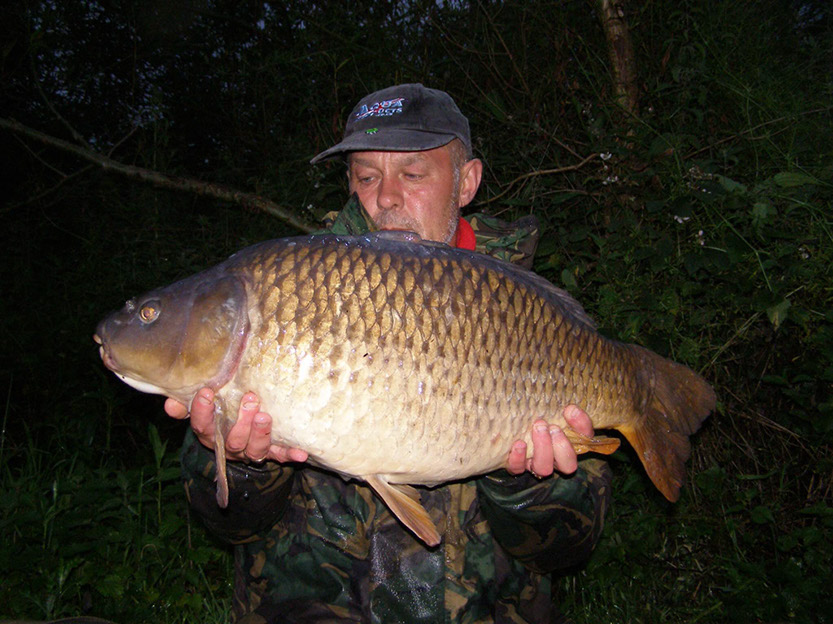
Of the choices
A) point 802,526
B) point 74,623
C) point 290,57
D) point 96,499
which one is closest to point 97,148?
point 290,57

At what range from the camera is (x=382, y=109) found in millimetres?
1746

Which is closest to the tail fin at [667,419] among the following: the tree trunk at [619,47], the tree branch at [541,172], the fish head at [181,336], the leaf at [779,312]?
the leaf at [779,312]

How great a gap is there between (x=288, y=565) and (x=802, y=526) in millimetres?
1665

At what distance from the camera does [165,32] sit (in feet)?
16.9

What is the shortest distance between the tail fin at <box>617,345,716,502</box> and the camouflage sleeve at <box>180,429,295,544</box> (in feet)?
2.63

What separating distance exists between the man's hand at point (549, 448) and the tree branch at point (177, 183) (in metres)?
2.20

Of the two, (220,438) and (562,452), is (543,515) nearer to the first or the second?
(562,452)

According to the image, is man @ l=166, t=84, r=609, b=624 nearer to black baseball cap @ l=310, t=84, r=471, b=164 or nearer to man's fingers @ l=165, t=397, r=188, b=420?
man's fingers @ l=165, t=397, r=188, b=420

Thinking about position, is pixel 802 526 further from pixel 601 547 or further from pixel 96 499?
pixel 96 499

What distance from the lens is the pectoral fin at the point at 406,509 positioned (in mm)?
1140

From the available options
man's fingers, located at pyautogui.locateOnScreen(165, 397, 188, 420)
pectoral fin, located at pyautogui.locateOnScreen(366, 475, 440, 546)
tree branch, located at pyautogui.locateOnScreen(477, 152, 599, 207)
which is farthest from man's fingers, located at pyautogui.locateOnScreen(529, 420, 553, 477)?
tree branch, located at pyautogui.locateOnScreen(477, 152, 599, 207)

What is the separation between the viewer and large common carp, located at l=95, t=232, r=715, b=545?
1.06 m

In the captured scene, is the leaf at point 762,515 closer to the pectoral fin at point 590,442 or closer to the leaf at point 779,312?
the leaf at point 779,312

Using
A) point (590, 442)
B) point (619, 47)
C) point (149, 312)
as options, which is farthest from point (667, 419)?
point (619, 47)
